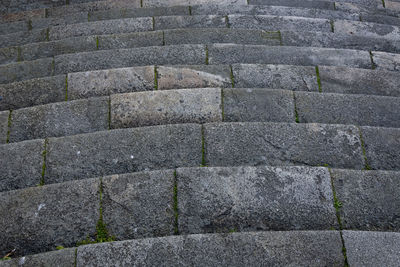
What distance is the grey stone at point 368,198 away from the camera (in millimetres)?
2631

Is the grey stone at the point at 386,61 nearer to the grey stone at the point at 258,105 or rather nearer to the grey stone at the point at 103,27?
the grey stone at the point at 258,105

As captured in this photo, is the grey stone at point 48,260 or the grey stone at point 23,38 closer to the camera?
the grey stone at point 48,260

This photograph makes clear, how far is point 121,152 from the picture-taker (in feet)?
9.94

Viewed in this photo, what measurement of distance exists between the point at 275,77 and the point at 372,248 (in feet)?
7.08

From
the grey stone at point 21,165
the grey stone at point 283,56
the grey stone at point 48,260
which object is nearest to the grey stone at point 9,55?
the grey stone at point 21,165

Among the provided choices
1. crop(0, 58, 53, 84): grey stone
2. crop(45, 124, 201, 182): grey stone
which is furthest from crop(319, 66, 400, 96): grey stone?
crop(0, 58, 53, 84): grey stone

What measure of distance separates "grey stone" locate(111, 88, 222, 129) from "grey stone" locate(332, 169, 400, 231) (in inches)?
50.7

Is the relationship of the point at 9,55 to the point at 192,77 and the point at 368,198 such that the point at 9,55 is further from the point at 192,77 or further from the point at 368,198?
the point at 368,198

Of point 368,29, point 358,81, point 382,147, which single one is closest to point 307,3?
point 368,29

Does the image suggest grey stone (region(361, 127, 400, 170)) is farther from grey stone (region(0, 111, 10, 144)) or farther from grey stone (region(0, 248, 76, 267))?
grey stone (region(0, 111, 10, 144))

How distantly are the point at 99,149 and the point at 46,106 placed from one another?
0.88 meters

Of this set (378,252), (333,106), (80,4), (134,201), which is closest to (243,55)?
(333,106)

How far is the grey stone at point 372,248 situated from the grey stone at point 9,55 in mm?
4539

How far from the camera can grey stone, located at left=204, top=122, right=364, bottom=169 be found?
9.96ft
